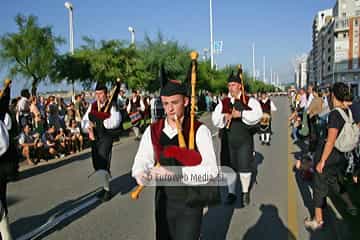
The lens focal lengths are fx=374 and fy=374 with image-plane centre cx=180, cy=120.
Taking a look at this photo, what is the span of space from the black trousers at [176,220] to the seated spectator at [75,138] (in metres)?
9.97

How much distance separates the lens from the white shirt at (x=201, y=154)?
9.44 feet

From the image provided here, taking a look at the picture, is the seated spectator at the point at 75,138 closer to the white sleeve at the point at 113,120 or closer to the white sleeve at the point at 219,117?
the white sleeve at the point at 113,120

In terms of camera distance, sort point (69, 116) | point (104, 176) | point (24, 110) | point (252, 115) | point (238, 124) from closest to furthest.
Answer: point (252, 115)
point (238, 124)
point (104, 176)
point (24, 110)
point (69, 116)

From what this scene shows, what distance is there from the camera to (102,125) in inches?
246

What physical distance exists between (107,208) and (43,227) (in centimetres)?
116

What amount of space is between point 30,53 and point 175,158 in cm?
2434

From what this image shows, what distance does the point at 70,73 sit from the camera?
23.3 meters

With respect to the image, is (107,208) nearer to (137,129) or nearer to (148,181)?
(148,181)

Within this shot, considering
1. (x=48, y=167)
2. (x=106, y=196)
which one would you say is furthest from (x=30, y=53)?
(x=106, y=196)

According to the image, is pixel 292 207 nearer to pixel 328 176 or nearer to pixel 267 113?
pixel 328 176

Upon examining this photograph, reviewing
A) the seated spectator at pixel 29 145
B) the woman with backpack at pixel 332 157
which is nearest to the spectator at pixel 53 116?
the seated spectator at pixel 29 145

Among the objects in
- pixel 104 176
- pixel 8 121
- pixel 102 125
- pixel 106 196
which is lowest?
pixel 106 196

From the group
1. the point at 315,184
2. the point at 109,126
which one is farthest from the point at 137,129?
the point at 315,184

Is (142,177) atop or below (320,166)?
atop
